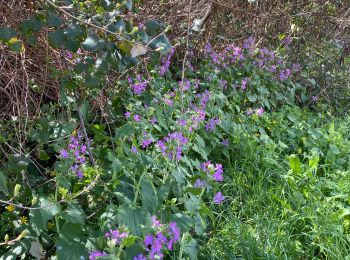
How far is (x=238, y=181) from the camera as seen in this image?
296cm

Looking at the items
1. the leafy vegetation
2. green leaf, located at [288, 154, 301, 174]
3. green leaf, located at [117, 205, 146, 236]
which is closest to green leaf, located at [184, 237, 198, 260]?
the leafy vegetation

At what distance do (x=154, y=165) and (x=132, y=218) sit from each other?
0.45 m

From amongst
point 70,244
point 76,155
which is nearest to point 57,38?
point 76,155

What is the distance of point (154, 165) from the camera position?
7.41 feet

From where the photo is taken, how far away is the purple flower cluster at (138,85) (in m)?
3.03

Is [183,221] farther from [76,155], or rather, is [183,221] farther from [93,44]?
[93,44]

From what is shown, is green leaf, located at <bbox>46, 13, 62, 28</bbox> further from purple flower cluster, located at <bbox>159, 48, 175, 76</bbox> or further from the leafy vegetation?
purple flower cluster, located at <bbox>159, 48, 175, 76</bbox>

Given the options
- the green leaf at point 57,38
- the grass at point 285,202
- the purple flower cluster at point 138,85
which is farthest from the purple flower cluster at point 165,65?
the green leaf at point 57,38

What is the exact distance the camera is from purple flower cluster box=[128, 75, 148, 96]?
303 cm

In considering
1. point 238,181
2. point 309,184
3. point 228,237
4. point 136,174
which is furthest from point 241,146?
point 136,174

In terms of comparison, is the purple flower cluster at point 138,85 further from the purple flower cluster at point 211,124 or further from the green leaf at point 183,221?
the green leaf at point 183,221

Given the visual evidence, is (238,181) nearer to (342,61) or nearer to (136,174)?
(136,174)

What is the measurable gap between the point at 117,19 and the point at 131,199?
70 centimetres

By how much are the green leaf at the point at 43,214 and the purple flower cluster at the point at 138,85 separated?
1.29 meters
